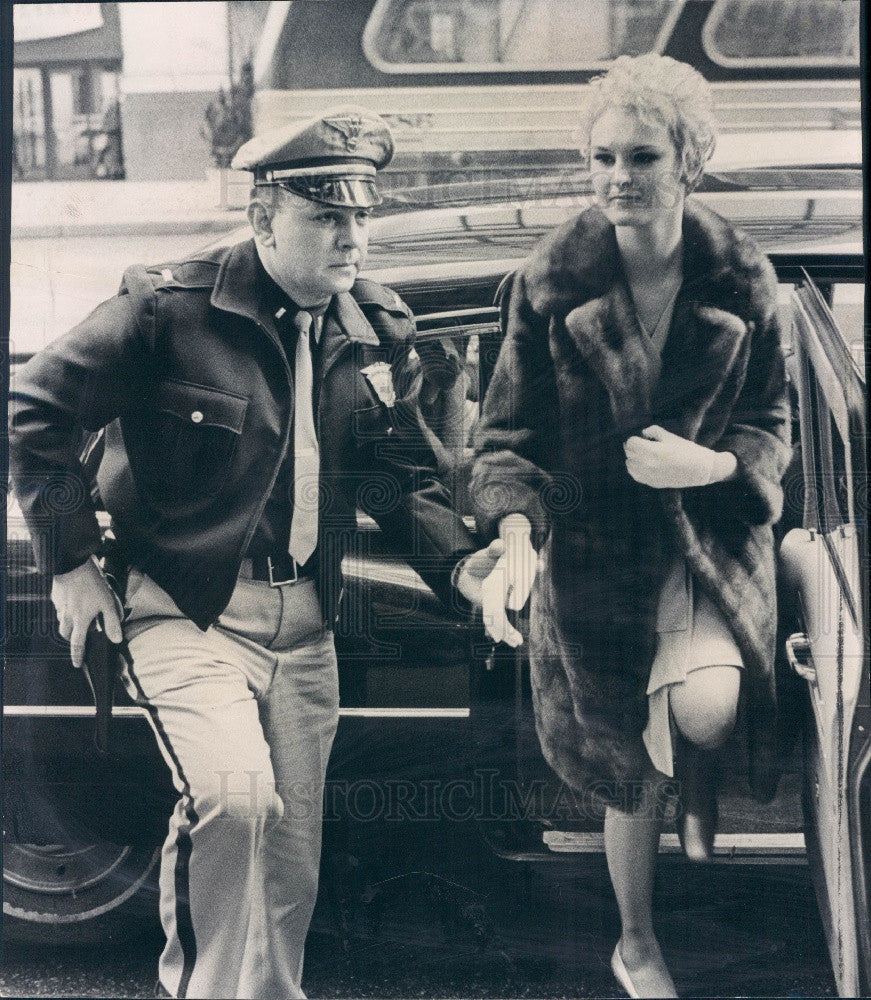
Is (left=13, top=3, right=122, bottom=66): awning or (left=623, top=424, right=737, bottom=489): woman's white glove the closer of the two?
(left=623, top=424, right=737, bottom=489): woman's white glove

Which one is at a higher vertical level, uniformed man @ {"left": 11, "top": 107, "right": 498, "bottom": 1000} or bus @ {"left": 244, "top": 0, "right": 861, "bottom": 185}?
bus @ {"left": 244, "top": 0, "right": 861, "bottom": 185}

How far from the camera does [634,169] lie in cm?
333

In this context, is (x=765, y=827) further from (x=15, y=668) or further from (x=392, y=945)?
(x=15, y=668)

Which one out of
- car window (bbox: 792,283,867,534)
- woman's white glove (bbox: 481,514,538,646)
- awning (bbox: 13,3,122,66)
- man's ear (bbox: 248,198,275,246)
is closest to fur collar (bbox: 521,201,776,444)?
car window (bbox: 792,283,867,534)

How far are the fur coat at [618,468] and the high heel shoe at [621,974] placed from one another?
506mm

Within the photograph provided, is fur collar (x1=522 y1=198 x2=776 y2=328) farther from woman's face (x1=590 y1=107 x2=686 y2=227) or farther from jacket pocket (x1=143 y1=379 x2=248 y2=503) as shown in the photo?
jacket pocket (x1=143 y1=379 x2=248 y2=503)

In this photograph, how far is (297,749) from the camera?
339cm

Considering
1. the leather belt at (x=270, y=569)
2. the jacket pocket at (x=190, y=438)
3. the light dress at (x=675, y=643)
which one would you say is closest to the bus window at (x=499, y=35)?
the light dress at (x=675, y=643)

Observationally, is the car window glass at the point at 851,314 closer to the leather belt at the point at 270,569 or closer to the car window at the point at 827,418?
the car window at the point at 827,418

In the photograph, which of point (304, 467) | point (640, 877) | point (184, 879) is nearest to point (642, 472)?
point (304, 467)

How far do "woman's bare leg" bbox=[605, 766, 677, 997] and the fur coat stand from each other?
77 millimetres

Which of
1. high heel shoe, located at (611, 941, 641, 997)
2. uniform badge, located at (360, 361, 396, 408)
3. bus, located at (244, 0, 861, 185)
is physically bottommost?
high heel shoe, located at (611, 941, 641, 997)

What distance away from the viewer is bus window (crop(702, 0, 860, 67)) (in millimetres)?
3350

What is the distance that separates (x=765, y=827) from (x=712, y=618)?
0.68 meters
